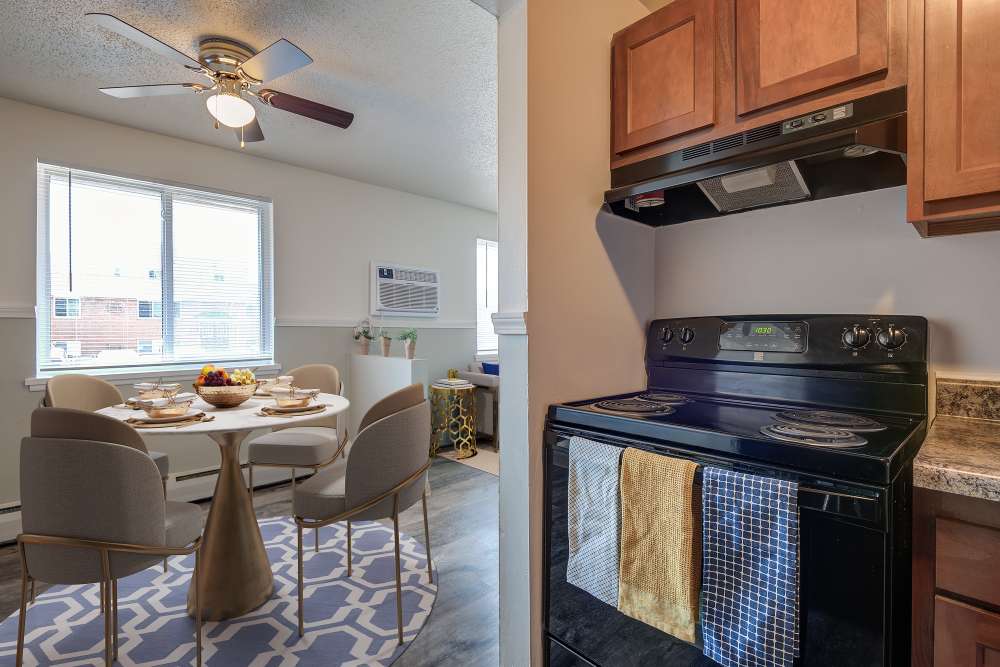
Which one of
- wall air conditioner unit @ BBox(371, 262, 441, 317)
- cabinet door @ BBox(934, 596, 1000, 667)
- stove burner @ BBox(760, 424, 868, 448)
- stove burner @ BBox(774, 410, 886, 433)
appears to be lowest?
cabinet door @ BBox(934, 596, 1000, 667)

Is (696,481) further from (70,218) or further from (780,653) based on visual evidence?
(70,218)

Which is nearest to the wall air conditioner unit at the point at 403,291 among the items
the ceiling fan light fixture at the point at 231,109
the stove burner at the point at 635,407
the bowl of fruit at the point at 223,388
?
the bowl of fruit at the point at 223,388

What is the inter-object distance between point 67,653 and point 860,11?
3095 mm

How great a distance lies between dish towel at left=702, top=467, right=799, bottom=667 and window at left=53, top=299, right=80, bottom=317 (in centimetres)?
373

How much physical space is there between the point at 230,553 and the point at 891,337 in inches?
97.1

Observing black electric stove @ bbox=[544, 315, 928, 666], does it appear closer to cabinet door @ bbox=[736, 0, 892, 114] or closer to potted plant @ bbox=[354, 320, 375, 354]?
cabinet door @ bbox=[736, 0, 892, 114]

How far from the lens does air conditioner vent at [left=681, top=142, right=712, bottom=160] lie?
1325mm

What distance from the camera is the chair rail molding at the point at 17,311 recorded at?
2.79 meters

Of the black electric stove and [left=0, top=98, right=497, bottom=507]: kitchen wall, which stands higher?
[left=0, top=98, right=497, bottom=507]: kitchen wall

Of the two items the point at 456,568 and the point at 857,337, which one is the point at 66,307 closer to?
the point at 456,568

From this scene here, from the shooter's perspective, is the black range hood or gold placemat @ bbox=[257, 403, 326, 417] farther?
gold placemat @ bbox=[257, 403, 326, 417]

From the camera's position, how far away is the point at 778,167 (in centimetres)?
130

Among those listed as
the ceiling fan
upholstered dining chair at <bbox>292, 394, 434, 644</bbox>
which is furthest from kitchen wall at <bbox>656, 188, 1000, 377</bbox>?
the ceiling fan

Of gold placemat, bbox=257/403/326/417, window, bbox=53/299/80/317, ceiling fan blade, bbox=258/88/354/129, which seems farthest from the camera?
window, bbox=53/299/80/317
